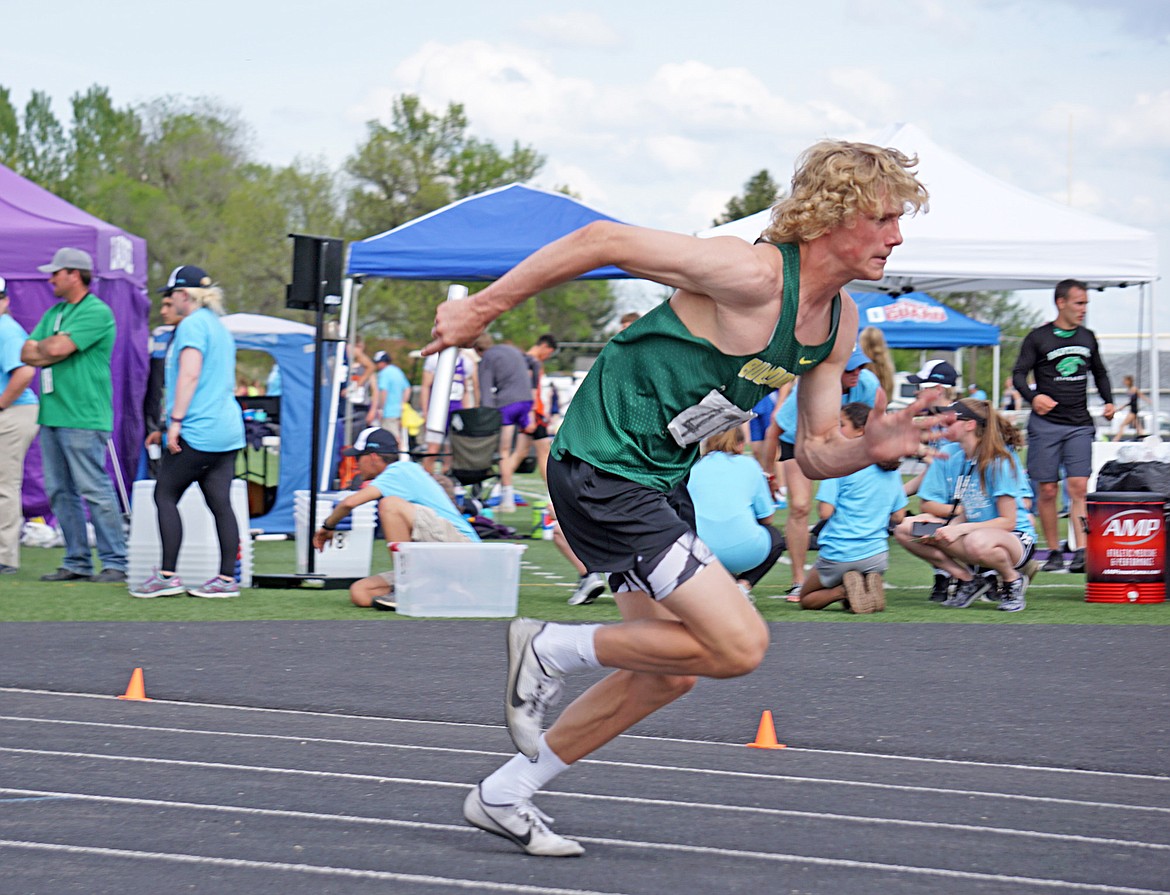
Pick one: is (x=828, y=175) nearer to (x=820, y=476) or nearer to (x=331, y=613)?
(x=820, y=476)

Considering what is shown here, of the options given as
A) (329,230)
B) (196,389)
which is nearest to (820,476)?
(196,389)

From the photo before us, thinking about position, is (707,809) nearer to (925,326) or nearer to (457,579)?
(457,579)

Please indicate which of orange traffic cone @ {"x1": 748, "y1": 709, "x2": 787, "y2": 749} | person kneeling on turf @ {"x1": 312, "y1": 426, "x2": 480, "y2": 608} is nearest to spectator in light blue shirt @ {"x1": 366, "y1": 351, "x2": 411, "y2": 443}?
person kneeling on turf @ {"x1": 312, "y1": 426, "x2": 480, "y2": 608}

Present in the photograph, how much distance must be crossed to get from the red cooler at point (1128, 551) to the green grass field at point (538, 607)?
0.12 meters

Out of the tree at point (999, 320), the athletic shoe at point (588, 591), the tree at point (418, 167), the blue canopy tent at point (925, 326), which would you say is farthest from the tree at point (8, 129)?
the athletic shoe at point (588, 591)

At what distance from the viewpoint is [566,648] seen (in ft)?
13.0

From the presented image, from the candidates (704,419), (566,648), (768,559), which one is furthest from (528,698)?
(768,559)

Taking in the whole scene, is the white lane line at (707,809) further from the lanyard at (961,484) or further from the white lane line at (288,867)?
the lanyard at (961,484)

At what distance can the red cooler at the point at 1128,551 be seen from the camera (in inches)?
390

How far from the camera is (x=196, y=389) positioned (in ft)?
31.3

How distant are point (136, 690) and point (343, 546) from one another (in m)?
4.50

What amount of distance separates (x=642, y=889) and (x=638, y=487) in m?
0.98

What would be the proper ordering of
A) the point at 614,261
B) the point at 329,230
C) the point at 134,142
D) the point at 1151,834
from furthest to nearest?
the point at 134,142, the point at 329,230, the point at 1151,834, the point at 614,261

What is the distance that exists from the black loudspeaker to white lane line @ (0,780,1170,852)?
6212mm
